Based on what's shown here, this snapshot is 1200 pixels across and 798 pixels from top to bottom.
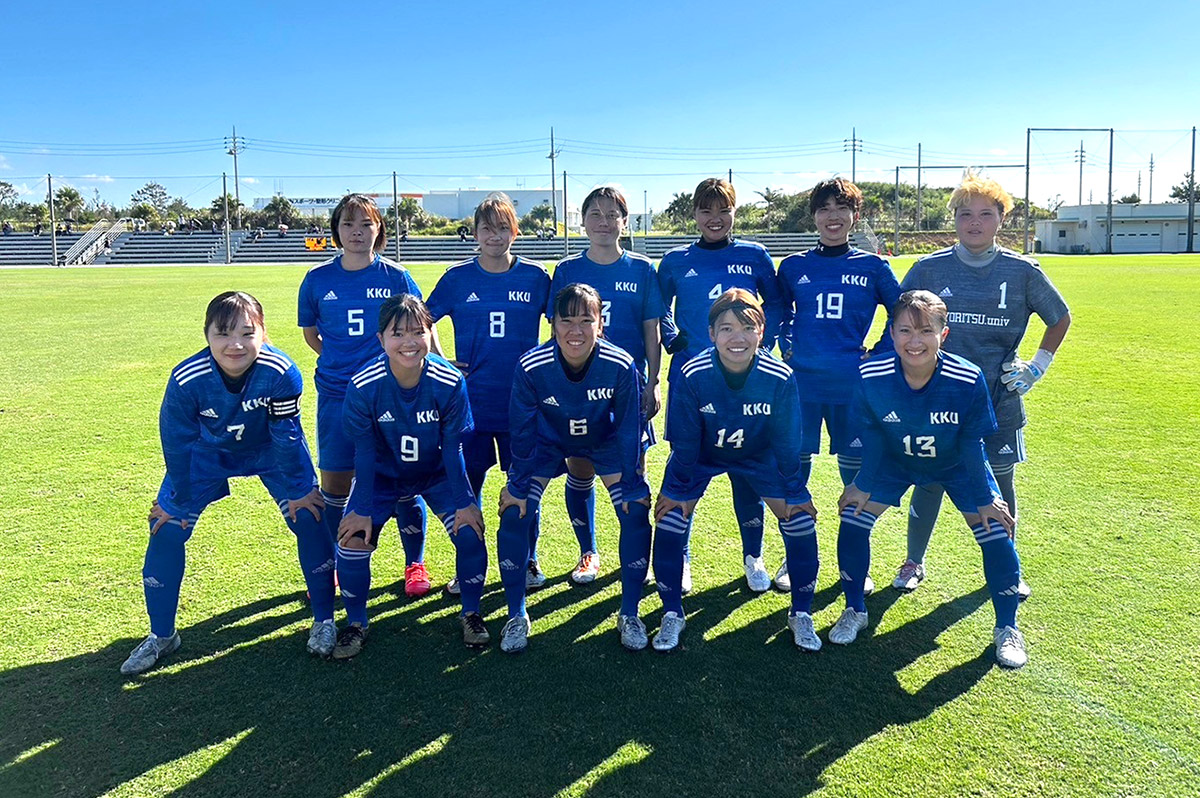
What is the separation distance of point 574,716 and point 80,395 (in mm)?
8098

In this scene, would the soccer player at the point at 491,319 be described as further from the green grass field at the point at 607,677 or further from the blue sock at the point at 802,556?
the blue sock at the point at 802,556

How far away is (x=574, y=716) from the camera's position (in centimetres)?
303

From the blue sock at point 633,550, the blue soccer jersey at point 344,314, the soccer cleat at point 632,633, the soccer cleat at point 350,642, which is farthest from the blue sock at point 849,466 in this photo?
the soccer cleat at point 350,642

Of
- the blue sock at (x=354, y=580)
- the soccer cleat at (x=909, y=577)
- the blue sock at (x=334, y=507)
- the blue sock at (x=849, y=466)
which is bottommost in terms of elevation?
the soccer cleat at (x=909, y=577)

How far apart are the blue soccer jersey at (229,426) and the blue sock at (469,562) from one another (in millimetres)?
711

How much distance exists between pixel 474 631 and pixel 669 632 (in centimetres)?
90

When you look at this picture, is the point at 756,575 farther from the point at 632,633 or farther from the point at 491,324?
the point at 491,324

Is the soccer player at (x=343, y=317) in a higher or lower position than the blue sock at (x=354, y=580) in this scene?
higher

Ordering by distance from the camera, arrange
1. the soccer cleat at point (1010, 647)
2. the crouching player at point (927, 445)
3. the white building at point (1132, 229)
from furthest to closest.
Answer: the white building at point (1132, 229) → the crouching player at point (927, 445) → the soccer cleat at point (1010, 647)

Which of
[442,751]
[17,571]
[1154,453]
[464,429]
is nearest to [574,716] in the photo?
[442,751]

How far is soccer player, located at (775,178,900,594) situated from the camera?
4.08 meters

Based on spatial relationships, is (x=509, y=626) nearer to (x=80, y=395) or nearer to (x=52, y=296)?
(x=80, y=395)

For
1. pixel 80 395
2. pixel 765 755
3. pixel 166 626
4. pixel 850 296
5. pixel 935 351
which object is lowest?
pixel 765 755

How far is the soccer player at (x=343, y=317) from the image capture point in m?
3.98
